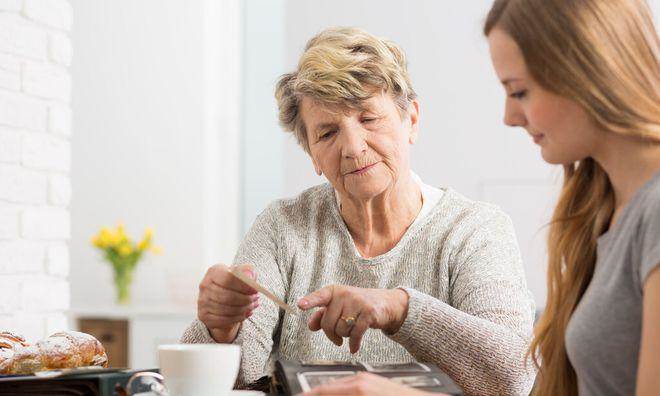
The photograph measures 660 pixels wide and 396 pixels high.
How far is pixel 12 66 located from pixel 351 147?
36.5 inches

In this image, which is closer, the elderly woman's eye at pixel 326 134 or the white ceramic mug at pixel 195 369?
the white ceramic mug at pixel 195 369

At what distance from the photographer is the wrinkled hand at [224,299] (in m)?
1.40

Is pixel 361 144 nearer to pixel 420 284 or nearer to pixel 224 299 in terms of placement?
pixel 420 284

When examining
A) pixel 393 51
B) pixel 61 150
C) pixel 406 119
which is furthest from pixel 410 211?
pixel 61 150

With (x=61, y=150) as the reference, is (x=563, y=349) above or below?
below

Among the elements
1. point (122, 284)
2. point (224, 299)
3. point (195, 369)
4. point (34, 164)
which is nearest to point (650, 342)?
point (195, 369)

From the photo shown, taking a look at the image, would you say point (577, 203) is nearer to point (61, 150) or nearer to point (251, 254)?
point (251, 254)

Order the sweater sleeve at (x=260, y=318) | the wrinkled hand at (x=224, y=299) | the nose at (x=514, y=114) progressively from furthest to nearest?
the sweater sleeve at (x=260, y=318) → the wrinkled hand at (x=224, y=299) → the nose at (x=514, y=114)

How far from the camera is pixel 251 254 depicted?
1.72 meters

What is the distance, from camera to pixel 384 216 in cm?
172

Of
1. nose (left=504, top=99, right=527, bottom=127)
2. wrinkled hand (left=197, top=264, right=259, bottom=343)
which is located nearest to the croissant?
wrinkled hand (left=197, top=264, right=259, bottom=343)

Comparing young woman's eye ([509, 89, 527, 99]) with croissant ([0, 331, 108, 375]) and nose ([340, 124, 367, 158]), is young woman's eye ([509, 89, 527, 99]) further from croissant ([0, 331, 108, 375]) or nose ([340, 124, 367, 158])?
croissant ([0, 331, 108, 375])

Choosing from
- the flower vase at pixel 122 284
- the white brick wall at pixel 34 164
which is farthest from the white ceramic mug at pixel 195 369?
the flower vase at pixel 122 284

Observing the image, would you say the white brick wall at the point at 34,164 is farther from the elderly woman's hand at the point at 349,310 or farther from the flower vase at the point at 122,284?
the flower vase at the point at 122,284
